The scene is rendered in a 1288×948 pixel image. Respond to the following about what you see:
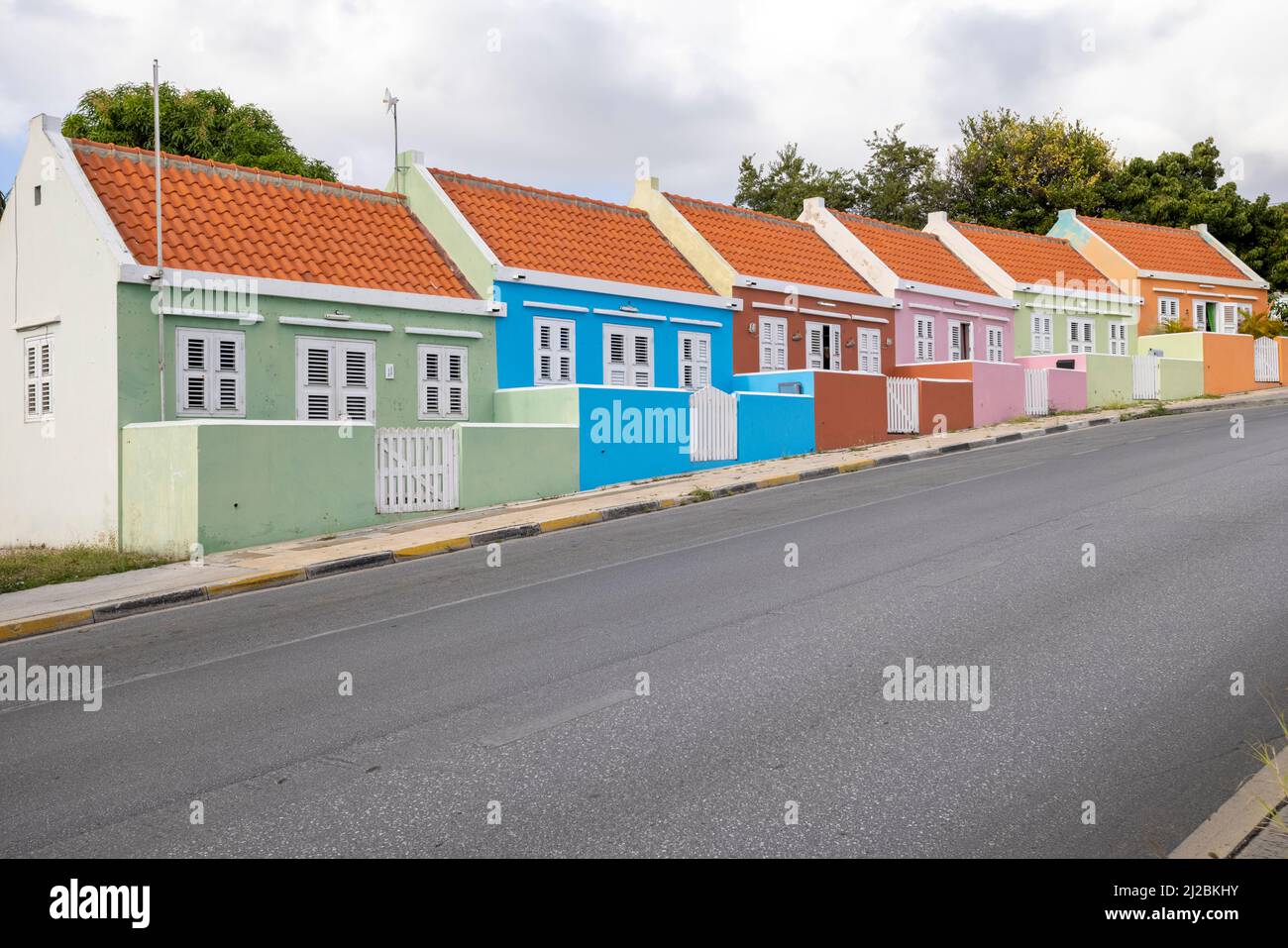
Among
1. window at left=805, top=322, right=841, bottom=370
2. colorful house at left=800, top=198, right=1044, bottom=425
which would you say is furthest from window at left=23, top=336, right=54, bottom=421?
colorful house at left=800, top=198, right=1044, bottom=425

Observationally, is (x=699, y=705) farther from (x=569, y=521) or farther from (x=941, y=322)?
(x=941, y=322)

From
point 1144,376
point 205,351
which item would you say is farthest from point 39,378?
point 1144,376

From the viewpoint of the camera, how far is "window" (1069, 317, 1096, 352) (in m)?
40.3

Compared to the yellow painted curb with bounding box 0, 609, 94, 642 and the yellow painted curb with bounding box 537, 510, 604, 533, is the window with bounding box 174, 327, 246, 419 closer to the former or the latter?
the yellow painted curb with bounding box 537, 510, 604, 533

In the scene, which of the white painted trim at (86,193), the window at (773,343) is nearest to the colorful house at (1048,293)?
the window at (773,343)

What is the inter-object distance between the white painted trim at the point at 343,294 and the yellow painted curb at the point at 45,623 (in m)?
7.57

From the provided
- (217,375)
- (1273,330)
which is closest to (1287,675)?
(217,375)

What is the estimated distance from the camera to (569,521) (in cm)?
1719

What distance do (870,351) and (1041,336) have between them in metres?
9.96

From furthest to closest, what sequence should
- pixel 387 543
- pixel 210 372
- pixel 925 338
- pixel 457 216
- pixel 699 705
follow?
pixel 925 338 < pixel 457 216 < pixel 210 372 < pixel 387 543 < pixel 699 705

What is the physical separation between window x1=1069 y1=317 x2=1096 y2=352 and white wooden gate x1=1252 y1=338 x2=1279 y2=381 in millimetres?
5338

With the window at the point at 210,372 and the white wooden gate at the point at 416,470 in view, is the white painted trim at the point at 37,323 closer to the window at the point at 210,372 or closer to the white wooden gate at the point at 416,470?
the window at the point at 210,372

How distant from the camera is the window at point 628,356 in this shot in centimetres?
2589
